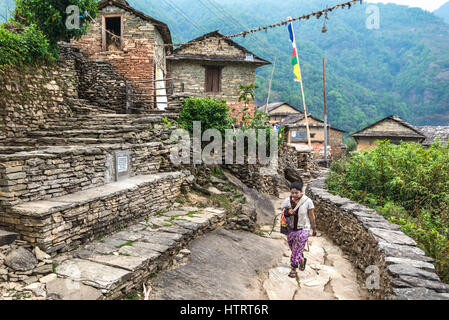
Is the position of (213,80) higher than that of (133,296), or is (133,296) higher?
(213,80)

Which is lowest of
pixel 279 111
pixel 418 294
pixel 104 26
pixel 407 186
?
pixel 418 294

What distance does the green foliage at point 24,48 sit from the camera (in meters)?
6.98

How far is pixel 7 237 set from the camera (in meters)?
3.84

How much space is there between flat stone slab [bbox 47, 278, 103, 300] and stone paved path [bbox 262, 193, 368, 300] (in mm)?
2465

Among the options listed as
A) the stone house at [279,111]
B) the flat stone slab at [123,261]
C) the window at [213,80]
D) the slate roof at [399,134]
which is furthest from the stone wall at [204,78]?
the stone house at [279,111]

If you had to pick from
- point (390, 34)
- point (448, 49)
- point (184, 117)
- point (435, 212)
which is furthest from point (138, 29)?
point (390, 34)

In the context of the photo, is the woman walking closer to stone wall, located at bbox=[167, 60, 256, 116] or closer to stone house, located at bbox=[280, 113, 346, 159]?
stone wall, located at bbox=[167, 60, 256, 116]

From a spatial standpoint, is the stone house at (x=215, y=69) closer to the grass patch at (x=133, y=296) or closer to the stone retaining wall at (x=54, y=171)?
the stone retaining wall at (x=54, y=171)

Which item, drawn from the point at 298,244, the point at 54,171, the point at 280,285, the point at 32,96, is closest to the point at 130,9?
the point at 32,96

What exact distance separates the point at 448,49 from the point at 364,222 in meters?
94.0

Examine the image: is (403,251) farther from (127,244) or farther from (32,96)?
(32,96)

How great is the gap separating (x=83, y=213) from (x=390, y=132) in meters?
28.2

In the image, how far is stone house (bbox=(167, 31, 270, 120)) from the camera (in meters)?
16.3

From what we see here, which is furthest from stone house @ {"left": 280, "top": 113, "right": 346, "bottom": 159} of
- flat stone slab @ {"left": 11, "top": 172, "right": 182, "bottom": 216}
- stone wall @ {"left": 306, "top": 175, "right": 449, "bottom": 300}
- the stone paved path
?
flat stone slab @ {"left": 11, "top": 172, "right": 182, "bottom": 216}
